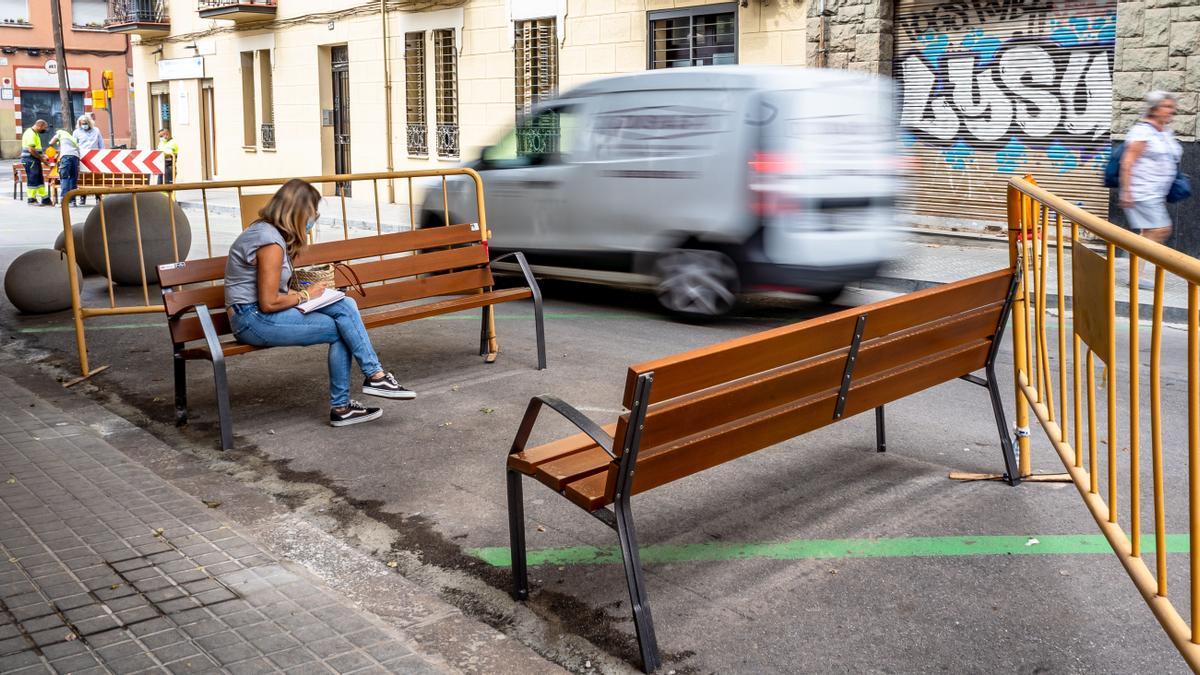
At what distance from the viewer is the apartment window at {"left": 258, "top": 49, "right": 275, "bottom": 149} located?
28469 mm

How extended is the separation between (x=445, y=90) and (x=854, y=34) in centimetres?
988

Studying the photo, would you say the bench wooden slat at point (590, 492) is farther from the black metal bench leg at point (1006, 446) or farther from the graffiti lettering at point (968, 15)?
the graffiti lettering at point (968, 15)

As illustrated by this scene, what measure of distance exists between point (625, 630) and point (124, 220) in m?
9.10

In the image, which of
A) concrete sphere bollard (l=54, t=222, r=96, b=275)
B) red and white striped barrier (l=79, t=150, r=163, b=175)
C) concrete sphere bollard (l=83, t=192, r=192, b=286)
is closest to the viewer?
concrete sphere bollard (l=83, t=192, r=192, b=286)

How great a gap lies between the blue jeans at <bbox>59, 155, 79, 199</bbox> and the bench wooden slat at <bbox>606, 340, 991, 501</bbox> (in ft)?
74.8

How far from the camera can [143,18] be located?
105 ft

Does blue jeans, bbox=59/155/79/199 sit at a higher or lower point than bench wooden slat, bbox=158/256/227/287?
A: higher

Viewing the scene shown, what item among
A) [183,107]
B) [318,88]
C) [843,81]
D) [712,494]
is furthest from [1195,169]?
[183,107]

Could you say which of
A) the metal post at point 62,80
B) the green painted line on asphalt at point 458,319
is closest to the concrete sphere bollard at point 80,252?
the green painted line on asphalt at point 458,319

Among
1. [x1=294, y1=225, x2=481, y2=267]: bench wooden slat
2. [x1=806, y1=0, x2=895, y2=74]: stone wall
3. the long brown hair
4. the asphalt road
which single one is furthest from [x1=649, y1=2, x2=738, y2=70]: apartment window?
the long brown hair

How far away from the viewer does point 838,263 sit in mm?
9016

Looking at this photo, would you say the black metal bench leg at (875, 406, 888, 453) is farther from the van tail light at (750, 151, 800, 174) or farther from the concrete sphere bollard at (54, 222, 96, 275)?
the concrete sphere bollard at (54, 222, 96, 275)

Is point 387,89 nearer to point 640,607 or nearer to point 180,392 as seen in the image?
point 180,392

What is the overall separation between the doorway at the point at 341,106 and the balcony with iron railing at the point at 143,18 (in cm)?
841
